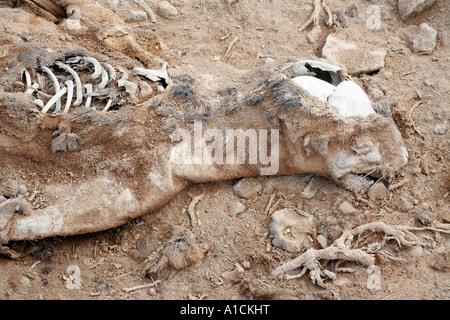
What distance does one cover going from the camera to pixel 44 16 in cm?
491

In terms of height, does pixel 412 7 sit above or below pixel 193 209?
above

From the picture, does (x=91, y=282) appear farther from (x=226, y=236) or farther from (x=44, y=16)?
(x=44, y=16)

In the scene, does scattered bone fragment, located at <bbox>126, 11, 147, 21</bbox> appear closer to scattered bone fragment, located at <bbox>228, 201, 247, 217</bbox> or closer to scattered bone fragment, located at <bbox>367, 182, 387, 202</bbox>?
scattered bone fragment, located at <bbox>228, 201, 247, 217</bbox>

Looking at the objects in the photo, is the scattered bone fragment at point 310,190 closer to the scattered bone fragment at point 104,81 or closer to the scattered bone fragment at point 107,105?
the scattered bone fragment at point 107,105

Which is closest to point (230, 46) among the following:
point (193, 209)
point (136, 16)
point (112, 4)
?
point (136, 16)

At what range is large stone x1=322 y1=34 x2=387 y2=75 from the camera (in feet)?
15.4

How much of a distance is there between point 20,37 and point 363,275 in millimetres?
3816

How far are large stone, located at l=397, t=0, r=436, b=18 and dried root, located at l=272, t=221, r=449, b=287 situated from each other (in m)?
2.89

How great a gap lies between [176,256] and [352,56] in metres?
2.90

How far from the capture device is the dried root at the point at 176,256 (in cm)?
345

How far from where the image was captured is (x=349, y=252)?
333 cm

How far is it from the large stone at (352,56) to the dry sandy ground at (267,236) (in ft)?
0.28

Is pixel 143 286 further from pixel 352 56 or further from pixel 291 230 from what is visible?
pixel 352 56

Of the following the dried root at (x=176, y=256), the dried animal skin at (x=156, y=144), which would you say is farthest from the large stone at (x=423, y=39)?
the dried root at (x=176, y=256)
